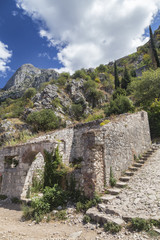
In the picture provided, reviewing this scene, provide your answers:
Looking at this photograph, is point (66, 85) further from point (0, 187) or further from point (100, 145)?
point (100, 145)

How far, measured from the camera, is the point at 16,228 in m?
5.42

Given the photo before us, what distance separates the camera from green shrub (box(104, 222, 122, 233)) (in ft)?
13.7

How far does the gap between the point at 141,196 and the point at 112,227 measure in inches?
72.8

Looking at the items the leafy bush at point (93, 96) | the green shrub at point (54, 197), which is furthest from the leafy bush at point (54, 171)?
the leafy bush at point (93, 96)

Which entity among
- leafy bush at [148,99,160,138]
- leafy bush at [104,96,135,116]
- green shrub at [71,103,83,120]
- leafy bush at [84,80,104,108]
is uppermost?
leafy bush at [84,80,104,108]

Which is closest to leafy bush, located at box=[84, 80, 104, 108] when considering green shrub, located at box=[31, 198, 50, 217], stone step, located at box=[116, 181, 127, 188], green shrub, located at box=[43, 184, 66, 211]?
stone step, located at box=[116, 181, 127, 188]

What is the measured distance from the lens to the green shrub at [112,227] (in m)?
4.18

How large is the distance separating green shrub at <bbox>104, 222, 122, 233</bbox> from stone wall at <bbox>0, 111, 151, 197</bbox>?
171 centimetres

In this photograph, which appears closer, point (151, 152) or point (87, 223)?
point (87, 223)

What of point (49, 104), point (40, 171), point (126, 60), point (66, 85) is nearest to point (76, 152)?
point (40, 171)

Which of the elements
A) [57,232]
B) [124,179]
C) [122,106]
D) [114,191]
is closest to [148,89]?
[122,106]

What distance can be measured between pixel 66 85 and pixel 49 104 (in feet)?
38.0

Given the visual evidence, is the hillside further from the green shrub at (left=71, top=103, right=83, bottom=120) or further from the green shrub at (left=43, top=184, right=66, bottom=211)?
the green shrub at (left=43, top=184, right=66, bottom=211)

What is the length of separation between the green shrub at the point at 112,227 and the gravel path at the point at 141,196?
1.73 feet
